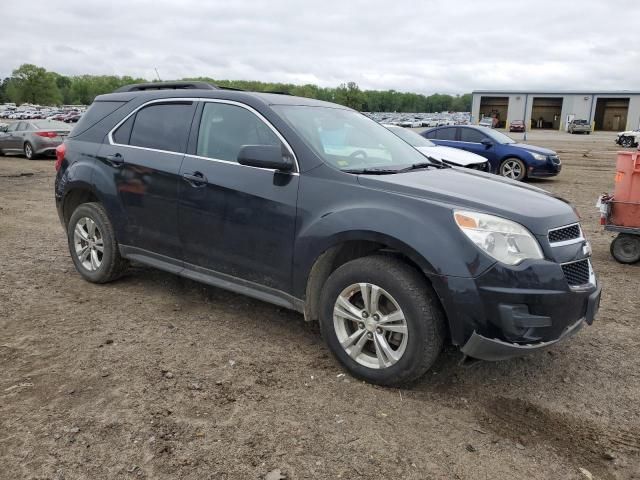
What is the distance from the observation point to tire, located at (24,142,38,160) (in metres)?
18.8

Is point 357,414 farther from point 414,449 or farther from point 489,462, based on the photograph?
point 489,462

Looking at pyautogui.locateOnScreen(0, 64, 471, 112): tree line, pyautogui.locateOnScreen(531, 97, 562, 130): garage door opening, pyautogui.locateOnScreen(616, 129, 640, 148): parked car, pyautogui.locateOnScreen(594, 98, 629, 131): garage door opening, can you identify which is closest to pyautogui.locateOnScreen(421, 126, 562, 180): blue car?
pyautogui.locateOnScreen(616, 129, 640, 148): parked car

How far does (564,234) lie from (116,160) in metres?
3.68

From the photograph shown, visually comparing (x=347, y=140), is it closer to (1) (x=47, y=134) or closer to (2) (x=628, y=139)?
(1) (x=47, y=134)

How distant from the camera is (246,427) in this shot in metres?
3.00

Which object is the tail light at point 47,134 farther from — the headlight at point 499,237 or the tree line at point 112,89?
the tree line at point 112,89

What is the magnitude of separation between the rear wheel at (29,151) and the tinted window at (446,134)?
1351cm

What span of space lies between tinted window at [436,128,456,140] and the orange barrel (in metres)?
8.38

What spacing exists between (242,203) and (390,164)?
115cm

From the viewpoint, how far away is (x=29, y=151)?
1892 cm

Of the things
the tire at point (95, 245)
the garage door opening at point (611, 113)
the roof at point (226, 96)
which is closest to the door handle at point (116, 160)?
the tire at point (95, 245)

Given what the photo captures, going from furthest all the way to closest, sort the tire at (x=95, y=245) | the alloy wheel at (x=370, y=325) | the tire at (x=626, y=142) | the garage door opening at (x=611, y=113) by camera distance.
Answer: the garage door opening at (x=611, y=113), the tire at (x=626, y=142), the tire at (x=95, y=245), the alloy wheel at (x=370, y=325)

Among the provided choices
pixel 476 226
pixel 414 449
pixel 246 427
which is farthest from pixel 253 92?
pixel 414 449

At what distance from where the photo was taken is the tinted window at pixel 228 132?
13.3 ft
